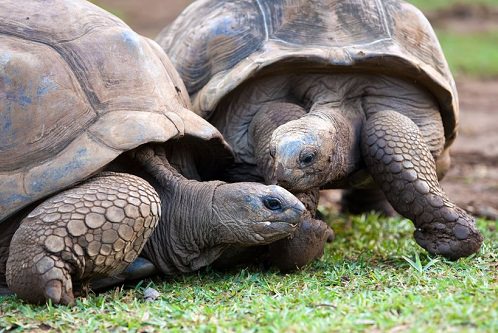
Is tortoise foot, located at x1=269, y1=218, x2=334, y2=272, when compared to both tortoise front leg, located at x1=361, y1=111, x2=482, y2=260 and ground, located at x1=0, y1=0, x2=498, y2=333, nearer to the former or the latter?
ground, located at x1=0, y1=0, x2=498, y2=333

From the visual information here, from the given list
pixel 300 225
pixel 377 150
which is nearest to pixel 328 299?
pixel 300 225

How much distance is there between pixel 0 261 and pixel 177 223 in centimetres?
80

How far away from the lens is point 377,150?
4.53 m

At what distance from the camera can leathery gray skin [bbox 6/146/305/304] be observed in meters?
3.56

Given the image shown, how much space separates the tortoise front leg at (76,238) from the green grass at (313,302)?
11 cm

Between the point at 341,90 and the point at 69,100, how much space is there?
1629 millimetres

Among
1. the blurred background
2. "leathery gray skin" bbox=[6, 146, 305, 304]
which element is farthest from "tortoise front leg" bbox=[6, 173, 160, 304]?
the blurred background

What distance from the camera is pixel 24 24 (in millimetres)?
4094

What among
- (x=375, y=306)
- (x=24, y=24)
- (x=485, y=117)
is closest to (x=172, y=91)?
(x=24, y=24)

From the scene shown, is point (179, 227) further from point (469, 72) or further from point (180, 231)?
point (469, 72)

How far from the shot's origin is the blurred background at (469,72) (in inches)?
292

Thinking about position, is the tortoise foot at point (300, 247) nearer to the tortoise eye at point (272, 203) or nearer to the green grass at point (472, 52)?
the tortoise eye at point (272, 203)

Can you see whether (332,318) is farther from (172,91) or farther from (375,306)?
(172,91)

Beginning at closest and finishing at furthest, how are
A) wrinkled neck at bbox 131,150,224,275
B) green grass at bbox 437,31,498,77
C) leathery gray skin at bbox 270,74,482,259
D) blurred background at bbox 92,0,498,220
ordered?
wrinkled neck at bbox 131,150,224,275
leathery gray skin at bbox 270,74,482,259
blurred background at bbox 92,0,498,220
green grass at bbox 437,31,498,77
